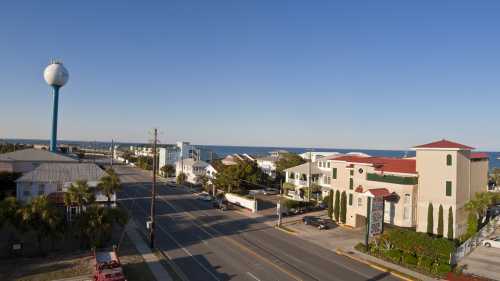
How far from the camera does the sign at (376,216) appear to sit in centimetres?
3750

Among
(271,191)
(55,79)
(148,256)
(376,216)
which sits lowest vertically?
(148,256)

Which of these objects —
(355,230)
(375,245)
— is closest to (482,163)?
(355,230)

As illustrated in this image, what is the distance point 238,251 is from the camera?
34.2 metres

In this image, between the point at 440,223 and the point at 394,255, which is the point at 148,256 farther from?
the point at 440,223

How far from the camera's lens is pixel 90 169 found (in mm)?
51844

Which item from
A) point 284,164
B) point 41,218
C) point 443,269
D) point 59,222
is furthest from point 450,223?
point 284,164

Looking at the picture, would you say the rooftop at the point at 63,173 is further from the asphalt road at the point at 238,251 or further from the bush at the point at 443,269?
the bush at the point at 443,269

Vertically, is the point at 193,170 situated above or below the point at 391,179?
below

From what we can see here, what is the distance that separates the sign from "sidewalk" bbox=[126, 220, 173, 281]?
2072 cm

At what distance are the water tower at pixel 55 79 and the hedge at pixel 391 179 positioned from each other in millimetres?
72561

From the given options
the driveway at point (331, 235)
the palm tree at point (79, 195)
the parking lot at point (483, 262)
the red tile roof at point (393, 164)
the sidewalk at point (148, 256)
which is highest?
the red tile roof at point (393, 164)

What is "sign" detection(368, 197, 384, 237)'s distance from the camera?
37.5 metres

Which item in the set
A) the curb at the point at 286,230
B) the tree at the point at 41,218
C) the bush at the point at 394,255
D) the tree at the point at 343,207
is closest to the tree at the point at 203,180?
the curb at the point at 286,230

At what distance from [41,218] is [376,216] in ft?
102
